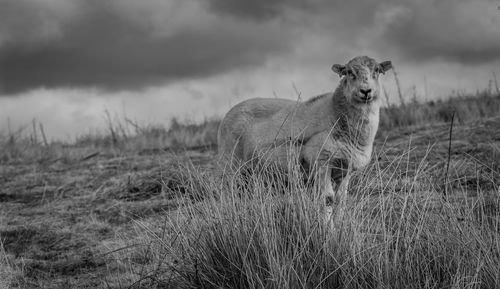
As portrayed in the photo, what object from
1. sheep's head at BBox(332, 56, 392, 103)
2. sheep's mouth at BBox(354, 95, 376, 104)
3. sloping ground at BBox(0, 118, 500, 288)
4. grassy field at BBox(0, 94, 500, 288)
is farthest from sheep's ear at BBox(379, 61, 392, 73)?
grassy field at BBox(0, 94, 500, 288)

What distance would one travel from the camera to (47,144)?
1614 centimetres

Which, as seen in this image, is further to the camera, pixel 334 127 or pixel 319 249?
pixel 334 127

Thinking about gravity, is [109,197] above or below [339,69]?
below

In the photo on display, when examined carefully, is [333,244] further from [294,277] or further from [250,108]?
[250,108]

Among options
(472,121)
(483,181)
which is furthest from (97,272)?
(472,121)

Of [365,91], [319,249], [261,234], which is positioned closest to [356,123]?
[365,91]

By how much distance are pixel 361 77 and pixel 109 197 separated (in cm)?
480

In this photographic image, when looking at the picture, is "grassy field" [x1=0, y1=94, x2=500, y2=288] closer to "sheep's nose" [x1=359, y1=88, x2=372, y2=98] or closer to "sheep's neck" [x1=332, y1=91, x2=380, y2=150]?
"sheep's neck" [x1=332, y1=91, x2=380, y2=150]

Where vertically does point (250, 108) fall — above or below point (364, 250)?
above

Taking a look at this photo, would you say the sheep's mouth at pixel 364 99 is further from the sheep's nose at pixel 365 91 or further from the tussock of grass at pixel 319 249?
the tussock of grass at pixel 319 249

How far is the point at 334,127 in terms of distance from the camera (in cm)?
688

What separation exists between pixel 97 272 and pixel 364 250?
310 cm

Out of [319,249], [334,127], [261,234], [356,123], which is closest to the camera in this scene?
[319,249]

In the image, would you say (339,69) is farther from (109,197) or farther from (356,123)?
(109,197)
